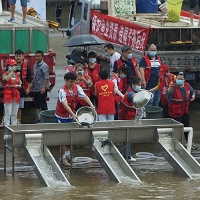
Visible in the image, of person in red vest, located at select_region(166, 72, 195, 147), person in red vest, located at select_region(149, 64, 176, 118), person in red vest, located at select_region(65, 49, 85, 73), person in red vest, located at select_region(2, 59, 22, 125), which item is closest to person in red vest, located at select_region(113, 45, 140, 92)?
person in red vest, located at select_region(65, 49, 85, 73)

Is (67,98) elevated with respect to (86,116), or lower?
elevated

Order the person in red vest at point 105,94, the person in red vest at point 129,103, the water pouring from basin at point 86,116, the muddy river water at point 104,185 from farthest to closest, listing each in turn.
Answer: the person in red vest at point 105,94 < the person in red vest at point 129,103 < the water pouring from basin at point 86,116 < the muddy river water at point 104,185

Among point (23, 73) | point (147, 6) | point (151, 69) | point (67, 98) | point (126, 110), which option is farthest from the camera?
Answer: point (147, 6)

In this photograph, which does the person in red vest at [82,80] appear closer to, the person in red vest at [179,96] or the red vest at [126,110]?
the red vest at [126,110]

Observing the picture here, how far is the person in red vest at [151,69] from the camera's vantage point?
11.0 meters

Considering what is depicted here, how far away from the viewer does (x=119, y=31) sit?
13523 millimetres

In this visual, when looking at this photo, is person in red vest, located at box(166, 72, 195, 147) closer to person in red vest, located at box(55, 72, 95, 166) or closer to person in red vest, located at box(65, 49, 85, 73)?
person in red vest, located at box(55, 72, 95, 166)

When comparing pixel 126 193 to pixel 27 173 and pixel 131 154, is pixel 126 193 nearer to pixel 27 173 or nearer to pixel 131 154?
pixel 27 173

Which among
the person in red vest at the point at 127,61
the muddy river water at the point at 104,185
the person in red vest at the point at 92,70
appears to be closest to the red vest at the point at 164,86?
the person in red vest at the point at 127,61

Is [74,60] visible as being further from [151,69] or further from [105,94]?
[151,69]

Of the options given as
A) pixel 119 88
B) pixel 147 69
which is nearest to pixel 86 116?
pixel 119 88

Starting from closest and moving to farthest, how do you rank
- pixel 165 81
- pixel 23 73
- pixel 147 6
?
pixel 165 81 < pixel 23 73 < pixel 147 6

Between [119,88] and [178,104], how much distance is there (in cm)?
139

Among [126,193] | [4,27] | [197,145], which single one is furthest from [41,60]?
[126,193]
